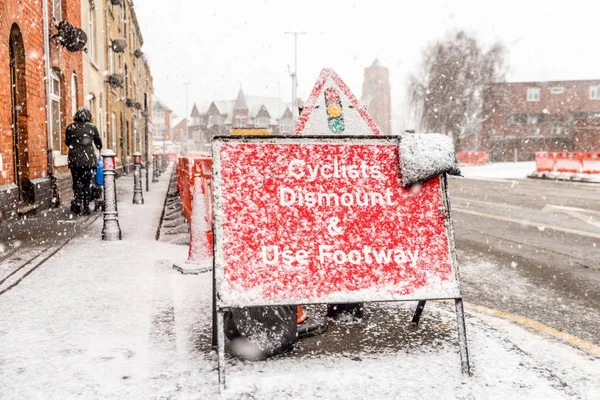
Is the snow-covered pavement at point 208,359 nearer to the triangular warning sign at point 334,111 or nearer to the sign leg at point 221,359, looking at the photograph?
the sign leg at point 221,359

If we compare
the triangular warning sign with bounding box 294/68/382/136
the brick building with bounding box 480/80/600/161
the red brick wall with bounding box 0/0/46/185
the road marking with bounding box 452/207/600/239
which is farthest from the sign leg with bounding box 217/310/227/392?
the brick building with bounding box 480/80/600/161

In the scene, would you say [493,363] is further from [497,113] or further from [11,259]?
[497,113]

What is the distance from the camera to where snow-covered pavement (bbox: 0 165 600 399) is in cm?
267

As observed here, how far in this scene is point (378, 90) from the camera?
134 m

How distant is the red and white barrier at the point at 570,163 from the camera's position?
2308 centimetres

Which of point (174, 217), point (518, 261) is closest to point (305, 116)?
point (518, 261)

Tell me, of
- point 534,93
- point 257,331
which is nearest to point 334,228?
point 257,331

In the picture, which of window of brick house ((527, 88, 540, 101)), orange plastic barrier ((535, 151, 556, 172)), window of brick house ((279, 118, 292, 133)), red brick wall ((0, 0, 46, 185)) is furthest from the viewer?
window of brick house ((279, 118, 292, 133))

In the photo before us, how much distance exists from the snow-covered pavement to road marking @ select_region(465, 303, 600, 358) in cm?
9

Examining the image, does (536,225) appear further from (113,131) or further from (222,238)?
(113,131)

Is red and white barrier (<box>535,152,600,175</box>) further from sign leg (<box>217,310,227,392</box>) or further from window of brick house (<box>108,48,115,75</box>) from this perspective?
sign leg (<box>217,310,227,392</box>)

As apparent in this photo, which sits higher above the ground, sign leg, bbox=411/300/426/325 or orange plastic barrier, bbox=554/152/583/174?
orange plastic barrier, bbox=554/152/583/174

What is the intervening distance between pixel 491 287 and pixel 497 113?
55.4 m

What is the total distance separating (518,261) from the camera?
5934 millimetres
